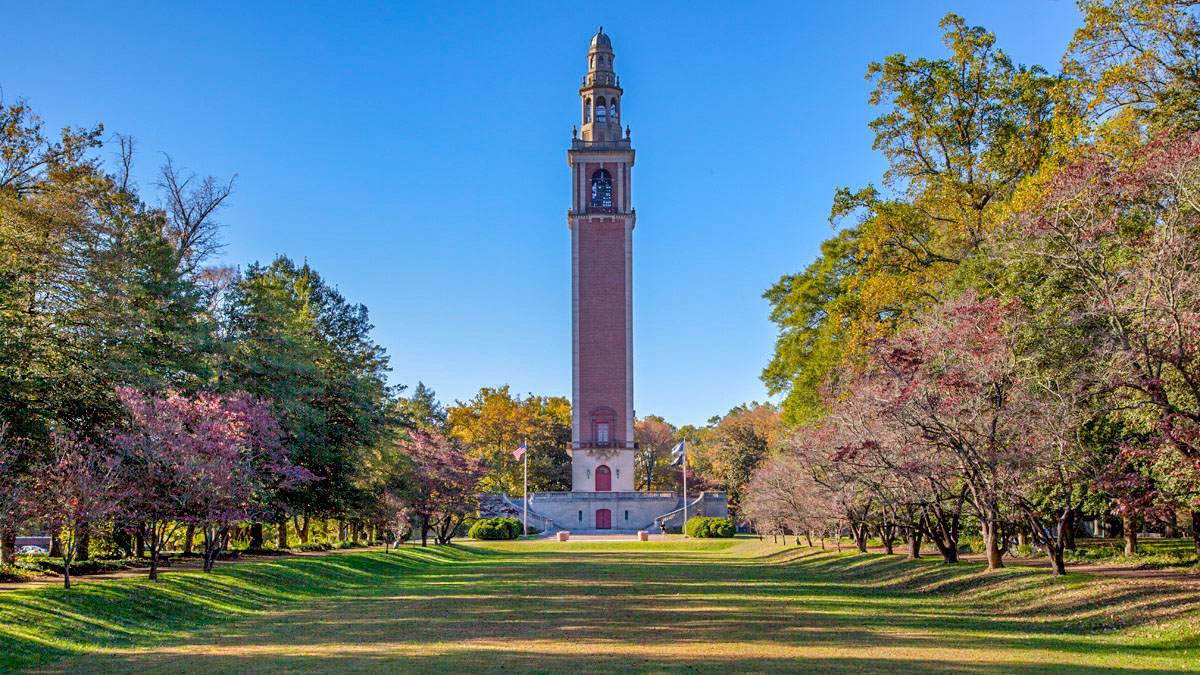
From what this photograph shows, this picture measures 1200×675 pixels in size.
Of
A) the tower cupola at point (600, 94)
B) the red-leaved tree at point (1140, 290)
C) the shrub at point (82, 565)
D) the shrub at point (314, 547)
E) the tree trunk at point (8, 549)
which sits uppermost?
the tower cupola at point (600, 94)

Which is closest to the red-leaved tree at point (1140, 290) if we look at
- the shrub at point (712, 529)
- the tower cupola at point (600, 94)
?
the shrub at point (712, 529)

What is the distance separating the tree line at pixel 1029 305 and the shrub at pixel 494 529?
30525 millimetres

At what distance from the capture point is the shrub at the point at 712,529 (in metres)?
57.6

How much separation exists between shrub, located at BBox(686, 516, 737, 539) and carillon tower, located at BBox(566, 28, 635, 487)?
1143 centimetres

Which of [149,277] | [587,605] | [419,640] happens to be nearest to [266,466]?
[149,277]

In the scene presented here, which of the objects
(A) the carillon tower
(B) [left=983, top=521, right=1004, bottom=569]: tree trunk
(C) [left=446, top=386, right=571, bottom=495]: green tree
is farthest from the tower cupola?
(B) [left=983, top=521, right=1004, bottom=569]: tree trunk

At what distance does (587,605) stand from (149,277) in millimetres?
15201

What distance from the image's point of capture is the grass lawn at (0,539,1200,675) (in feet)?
41.0

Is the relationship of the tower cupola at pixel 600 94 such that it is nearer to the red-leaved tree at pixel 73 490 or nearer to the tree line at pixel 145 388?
the tree line at pixel 145 388

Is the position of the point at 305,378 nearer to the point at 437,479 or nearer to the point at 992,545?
the point at 437,479

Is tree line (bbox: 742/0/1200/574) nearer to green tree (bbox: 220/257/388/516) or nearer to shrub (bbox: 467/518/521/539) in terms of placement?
green tree (bbox: 220/257/388/516)

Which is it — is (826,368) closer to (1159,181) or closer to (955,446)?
(955,446)

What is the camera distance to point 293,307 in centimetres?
3806

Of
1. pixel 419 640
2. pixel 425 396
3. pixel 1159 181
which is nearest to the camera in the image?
pixel 419 640
